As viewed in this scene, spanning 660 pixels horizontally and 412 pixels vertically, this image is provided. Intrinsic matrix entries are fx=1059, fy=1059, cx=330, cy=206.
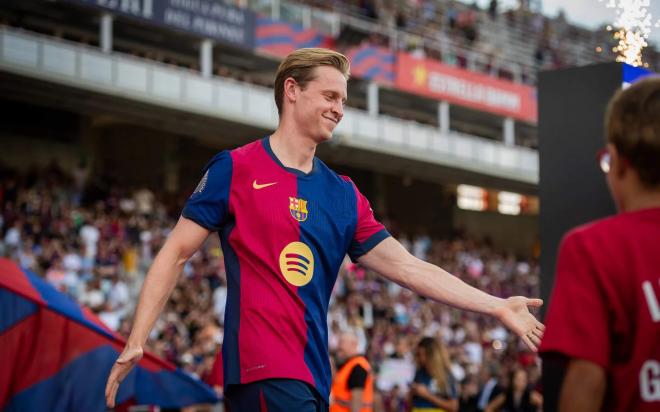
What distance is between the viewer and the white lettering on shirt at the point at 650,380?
2.36 meters

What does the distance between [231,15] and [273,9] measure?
56.9 inches

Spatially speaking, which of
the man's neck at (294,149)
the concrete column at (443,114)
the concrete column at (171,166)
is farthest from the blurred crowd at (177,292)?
the concrete column at (443,114)

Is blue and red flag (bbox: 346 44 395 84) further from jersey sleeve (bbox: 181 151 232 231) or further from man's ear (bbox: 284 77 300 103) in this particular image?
jersey sleeve (bbox: 181 151 232 231)

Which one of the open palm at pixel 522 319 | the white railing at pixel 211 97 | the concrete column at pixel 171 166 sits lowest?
the open palm at pixel 522 319

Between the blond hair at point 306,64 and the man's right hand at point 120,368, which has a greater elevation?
the blond hair at point 306,64

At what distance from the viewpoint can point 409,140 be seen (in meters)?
32.2

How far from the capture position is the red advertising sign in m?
33.2

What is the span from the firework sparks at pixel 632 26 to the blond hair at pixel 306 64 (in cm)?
144

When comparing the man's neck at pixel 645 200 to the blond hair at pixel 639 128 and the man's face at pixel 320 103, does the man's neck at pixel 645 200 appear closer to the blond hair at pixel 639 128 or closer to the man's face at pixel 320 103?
the blond hair at pixel 639 128

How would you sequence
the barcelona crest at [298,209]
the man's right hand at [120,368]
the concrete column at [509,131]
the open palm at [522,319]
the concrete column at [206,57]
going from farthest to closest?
the concrete column at [509,131] → the concrete column at [206,57] → the barcelona crest at [298,209] → the man's right hand at [120,368] → the open palm at [522,319]

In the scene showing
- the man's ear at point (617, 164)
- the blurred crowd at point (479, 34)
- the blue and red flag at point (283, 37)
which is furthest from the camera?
the blurred crowd at point (479, 34)

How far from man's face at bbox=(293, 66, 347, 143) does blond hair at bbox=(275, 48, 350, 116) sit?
0.02 meters

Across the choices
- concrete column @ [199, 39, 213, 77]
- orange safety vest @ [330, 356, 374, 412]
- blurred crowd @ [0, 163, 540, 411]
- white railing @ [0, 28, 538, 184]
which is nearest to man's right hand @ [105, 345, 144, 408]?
orange safety vest @ [330, 356, 374, 412]

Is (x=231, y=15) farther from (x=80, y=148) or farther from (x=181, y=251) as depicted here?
(x=181, y=251)
